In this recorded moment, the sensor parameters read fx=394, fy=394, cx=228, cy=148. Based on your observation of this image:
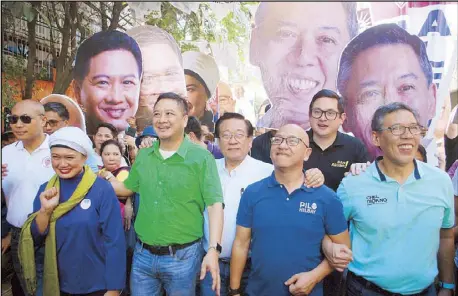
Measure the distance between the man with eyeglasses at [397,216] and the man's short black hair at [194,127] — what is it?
1.28 m

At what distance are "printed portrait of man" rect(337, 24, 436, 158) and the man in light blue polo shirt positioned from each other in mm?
820

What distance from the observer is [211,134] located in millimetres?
3096

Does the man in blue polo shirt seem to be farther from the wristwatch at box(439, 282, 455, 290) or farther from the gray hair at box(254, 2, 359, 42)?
the gray hair at box(254, 2, 359, 42)

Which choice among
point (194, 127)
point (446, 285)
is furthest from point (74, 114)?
point (446, 285)


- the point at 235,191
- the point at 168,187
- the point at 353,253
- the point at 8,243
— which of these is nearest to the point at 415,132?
the point at 353,253

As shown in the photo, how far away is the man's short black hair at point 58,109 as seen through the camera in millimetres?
3113

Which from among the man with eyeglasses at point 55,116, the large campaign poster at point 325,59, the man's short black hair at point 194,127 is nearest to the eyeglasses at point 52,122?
the man with eyeglasses at point 55,116

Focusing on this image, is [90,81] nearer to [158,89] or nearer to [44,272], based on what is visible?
[158,89]

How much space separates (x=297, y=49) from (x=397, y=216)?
1.48 m

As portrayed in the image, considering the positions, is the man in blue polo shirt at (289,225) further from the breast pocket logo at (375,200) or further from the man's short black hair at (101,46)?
the man's short black hair at (101,46)

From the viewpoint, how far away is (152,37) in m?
3.08

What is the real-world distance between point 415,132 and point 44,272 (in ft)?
7.33

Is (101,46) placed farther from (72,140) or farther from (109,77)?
(72,140)

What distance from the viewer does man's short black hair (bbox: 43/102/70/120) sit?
3.11 meters
